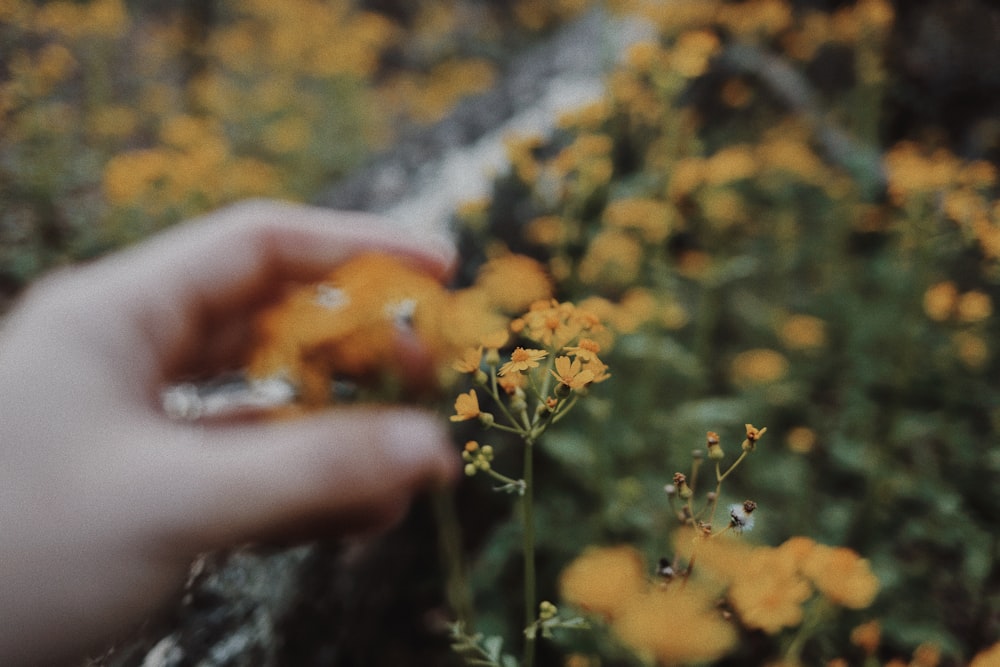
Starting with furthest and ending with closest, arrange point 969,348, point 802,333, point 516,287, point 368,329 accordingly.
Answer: point 802,333 → point 969,348 → point 516,287 → point 368,329

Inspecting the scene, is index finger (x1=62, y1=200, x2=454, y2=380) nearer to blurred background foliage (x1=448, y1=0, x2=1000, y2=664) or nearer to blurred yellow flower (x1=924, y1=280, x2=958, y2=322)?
blurred background foliage (x1=448, y1=0, x2=1000, y2=664)

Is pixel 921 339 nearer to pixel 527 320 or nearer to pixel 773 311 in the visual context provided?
pixel 773 311

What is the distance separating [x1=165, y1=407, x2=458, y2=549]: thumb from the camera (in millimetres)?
851

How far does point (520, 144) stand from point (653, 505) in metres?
1.14

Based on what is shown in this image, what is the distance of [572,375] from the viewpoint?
0.85 meters

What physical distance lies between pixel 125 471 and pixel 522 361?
1.84ft

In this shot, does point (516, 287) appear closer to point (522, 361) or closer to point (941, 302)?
point (522, 361)

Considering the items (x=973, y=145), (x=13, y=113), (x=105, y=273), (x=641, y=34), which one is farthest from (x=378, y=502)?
(x=973, y=145)

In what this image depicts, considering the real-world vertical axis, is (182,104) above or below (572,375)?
above

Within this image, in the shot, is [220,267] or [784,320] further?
[784,320]

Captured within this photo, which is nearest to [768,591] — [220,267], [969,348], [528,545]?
[528,545]

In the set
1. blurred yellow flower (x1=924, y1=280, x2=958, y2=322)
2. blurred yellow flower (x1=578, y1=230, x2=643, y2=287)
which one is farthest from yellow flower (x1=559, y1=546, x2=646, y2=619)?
blurred yellow flower (x1=924, y1=280, x2=958, y2=322)

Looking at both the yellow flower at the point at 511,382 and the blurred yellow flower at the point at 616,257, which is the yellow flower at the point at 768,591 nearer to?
the yellow flower at the point at 511,382

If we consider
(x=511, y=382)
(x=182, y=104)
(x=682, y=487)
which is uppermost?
(x=182, y=104)
